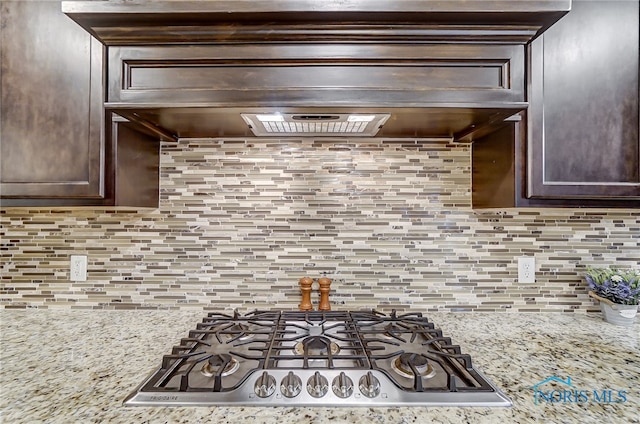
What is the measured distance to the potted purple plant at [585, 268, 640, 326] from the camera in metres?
1.22

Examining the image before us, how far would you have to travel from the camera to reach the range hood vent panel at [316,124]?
106 cm

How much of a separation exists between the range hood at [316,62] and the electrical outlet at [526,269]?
70 cm

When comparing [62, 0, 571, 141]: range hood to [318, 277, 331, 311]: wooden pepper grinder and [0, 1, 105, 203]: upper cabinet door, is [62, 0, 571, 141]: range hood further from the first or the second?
[318, 277, 331, 311]: wooden pepper grinder

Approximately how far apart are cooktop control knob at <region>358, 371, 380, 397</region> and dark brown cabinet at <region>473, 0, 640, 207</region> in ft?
2.45

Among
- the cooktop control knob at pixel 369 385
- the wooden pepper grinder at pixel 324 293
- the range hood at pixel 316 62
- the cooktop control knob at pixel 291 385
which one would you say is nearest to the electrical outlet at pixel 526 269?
the range hood at pixel 316 62

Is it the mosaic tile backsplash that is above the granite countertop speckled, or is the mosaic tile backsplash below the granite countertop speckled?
above

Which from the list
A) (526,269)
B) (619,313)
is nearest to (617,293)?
(619,313)

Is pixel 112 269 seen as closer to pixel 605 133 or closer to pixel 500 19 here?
pixel 500 19

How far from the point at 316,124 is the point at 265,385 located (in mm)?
842

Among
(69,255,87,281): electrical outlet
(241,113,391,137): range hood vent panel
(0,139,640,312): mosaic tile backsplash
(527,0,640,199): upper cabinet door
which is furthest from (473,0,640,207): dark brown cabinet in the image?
(69,255,87,281): electrical outlet

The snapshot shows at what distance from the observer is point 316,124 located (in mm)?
1162

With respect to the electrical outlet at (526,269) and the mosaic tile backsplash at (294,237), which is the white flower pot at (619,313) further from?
the electrical outlet at (526,269)

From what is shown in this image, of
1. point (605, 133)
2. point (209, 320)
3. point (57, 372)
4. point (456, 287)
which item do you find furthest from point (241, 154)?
point (605, 133)

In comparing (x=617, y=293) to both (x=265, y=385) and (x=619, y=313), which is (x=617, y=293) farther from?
(x=265, y=385)
